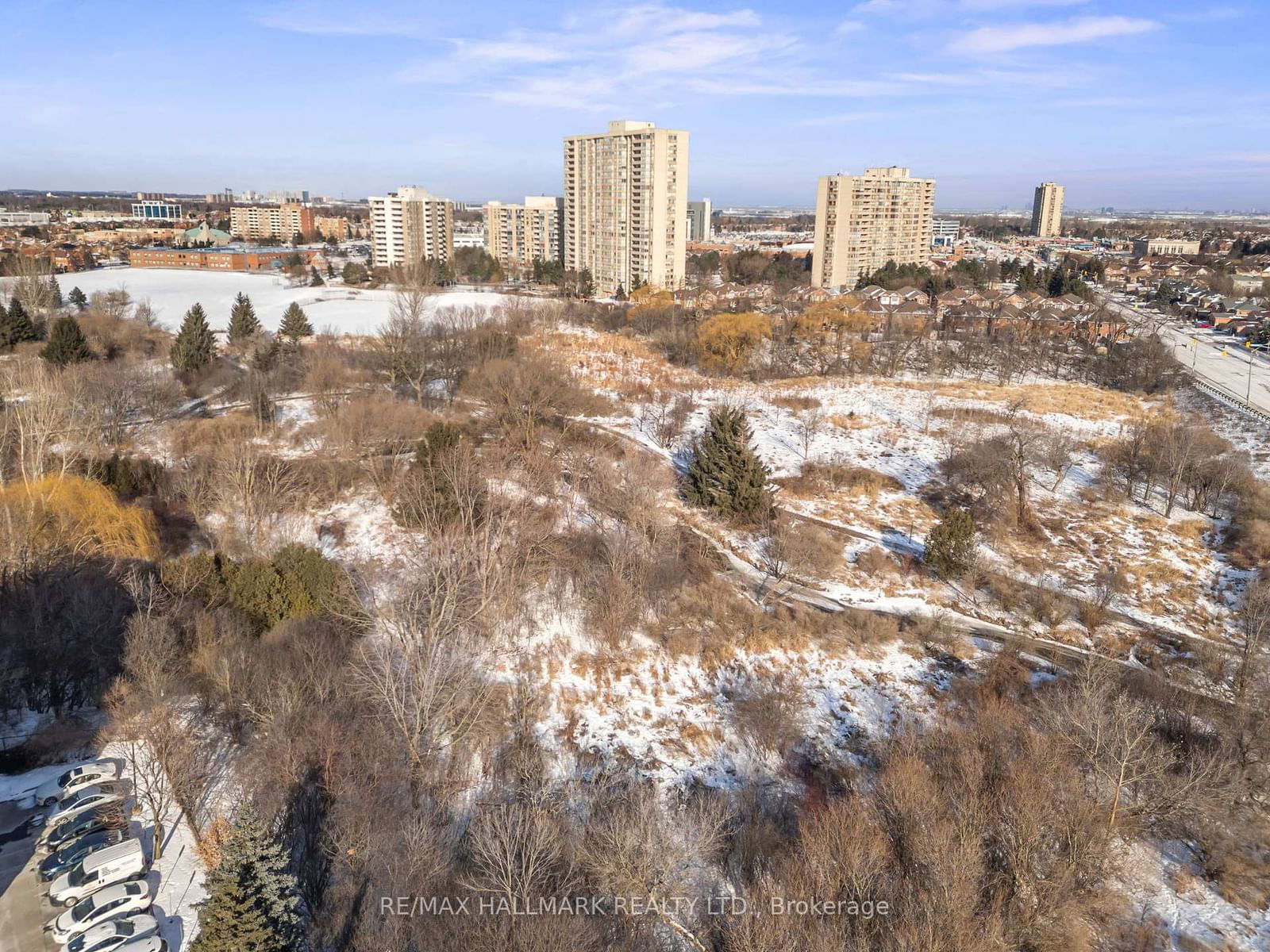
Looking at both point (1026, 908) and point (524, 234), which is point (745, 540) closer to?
point (1026, 908)

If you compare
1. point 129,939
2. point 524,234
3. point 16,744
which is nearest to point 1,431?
point 16,744

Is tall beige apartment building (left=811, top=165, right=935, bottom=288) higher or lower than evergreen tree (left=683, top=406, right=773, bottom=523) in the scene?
higher

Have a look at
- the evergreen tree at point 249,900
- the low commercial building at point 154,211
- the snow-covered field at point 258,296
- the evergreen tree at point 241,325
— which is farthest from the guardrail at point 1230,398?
the low commercial building at point 154,211

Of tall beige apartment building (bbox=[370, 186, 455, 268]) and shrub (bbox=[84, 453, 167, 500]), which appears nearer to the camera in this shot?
shrub (bbox=[84, 453, 167, 500])

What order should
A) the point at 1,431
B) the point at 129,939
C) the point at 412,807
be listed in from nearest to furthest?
1. the point at 129,939
2. the point at 412,807
3. the point at 1,431

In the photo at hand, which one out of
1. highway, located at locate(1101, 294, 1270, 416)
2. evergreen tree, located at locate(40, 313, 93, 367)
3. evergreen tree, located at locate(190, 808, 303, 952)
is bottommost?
evergreen tree, located at locate(190, 808, 303, 952)

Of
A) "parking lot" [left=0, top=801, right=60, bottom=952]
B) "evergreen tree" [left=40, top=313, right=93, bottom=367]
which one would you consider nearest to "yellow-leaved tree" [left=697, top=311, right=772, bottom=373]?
"evergreen tree" [left=40, top=313, right=93, bottom=367]

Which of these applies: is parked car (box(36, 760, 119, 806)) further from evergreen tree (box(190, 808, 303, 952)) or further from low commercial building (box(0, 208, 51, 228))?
low commercial building (box(0, 208, 51, 228))
